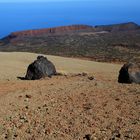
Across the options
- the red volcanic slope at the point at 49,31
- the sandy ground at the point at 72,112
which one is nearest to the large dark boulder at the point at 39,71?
the sandy ground at the point at 72,112

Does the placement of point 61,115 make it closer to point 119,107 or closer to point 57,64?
point 119,107

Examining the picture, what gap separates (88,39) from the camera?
6059 cm

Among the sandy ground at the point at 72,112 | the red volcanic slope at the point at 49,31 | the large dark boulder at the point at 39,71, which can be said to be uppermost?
the red volcanic slope at the point at 49,31

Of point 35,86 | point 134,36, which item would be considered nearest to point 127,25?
point 134,36

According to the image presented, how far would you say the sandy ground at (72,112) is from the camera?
797 centimetres

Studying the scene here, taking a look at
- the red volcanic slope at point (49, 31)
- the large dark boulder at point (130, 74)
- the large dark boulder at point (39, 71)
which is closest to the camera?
the large dark boulder at point (130, 74)

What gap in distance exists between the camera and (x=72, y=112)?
9.01m

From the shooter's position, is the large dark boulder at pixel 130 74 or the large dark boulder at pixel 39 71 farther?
the large dark boulder at pixel 39 71

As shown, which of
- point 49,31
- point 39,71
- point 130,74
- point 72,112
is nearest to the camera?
point 72,112

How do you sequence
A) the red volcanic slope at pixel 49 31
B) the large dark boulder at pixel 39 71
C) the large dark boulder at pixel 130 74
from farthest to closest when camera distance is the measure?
the red volcanic slope at pixel 49 31
the large dark boulder at pixel 39 71
the large dark boulder at pixel 130 74

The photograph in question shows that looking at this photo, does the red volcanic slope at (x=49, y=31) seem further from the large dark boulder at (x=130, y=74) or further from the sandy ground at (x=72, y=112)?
the sandy ground at (x=72, y=112)

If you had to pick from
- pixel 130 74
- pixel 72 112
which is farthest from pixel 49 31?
pixel 72 112

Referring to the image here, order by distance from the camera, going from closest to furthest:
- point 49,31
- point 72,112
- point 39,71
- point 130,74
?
point 72,112 < point 130,74 < point 39,71 < point 49,31

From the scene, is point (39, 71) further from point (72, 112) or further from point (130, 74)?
point (72, 112)
